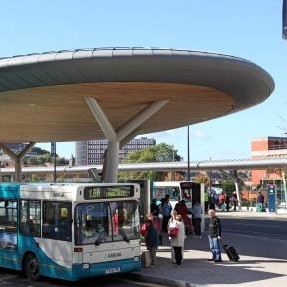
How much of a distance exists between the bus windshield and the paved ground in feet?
4.16

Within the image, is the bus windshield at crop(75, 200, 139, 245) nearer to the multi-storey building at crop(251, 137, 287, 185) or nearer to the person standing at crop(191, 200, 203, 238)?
the person standing at crop(191, 200, 203, 238)

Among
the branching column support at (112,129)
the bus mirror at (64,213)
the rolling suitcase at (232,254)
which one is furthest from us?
the branching column support at (112,129)

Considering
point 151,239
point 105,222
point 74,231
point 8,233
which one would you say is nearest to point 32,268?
point 8,233

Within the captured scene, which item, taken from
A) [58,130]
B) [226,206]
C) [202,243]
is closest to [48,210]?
[202,243]

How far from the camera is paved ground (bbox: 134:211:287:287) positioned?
1375cm

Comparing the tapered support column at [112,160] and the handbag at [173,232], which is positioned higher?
the tapered support column at [112,160]

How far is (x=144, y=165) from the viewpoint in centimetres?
7900

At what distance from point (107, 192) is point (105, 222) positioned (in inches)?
27.9

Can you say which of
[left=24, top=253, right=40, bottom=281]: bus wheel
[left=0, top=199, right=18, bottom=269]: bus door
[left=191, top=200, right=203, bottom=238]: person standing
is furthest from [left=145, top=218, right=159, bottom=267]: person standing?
[left=191, top=200, right=203, bottom=238]: person standing

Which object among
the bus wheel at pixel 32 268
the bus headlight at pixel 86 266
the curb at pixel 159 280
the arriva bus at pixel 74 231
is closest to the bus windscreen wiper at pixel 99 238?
the arriva bus at pixel 74 231

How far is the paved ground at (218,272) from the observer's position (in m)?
13.8

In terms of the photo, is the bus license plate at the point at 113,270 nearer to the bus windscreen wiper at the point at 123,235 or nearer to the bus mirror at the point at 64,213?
the bus windscreen wiper at the point at 123,235

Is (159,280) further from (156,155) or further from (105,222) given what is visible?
(156,155)

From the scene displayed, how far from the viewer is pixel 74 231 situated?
13.9m
